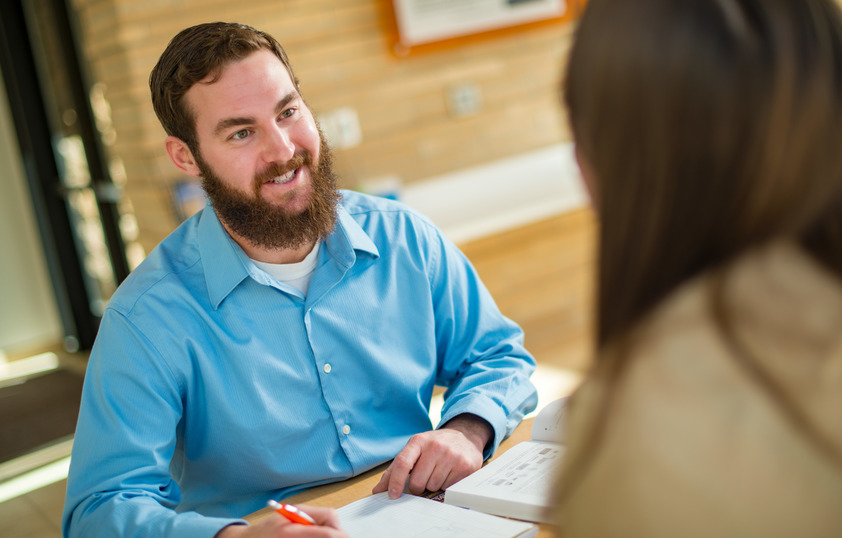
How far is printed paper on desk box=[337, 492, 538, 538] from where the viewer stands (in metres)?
1.03

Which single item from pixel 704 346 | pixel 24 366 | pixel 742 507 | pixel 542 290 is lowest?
pixel 24 366

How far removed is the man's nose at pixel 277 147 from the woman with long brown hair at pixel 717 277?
949mm

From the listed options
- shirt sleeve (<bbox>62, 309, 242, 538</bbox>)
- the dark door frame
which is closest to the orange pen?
shirt sleeve (<bbox>62, 309, 242, 538</bbox>)

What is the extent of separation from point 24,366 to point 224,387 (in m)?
4.22

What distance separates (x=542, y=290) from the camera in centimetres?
430

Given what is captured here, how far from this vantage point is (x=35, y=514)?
10.2 ft

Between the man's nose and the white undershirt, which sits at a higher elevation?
the man's nose

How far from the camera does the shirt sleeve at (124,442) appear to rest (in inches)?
45.4

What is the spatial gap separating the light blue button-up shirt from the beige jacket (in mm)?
732

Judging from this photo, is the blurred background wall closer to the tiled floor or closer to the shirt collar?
the tiled floor

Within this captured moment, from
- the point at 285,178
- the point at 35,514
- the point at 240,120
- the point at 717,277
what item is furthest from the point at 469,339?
the point at 35,514

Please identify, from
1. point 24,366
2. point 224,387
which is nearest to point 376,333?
point 224,387

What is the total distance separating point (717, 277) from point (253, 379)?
91cm

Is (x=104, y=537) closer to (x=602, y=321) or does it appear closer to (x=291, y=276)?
(x=291, y=276)
